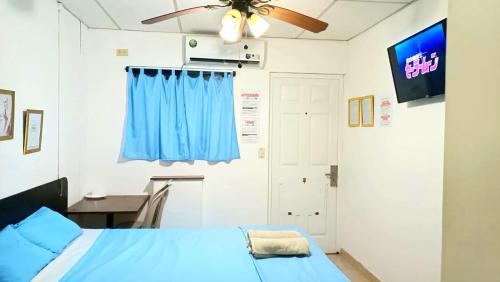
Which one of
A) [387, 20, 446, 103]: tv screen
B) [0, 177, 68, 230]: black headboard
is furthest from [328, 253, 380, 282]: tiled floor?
[0, 177, 68, 230]: black headboard

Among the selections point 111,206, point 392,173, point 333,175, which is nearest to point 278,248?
point 392,173

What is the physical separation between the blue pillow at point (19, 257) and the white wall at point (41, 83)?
13.5 inches

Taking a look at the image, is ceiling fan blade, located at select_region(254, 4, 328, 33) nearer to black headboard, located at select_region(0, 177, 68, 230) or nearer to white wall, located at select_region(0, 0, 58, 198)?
white wall, located at select_region(0, 0, 58, 198)

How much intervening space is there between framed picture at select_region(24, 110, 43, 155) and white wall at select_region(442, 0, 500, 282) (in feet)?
8.32

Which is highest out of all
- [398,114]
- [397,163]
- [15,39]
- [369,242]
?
[15,39]

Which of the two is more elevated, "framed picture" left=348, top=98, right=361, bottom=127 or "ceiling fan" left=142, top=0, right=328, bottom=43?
"ceiling fan" left=142, top=0, right=328, bottom=43

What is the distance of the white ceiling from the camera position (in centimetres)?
251

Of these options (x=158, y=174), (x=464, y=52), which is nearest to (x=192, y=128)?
(x=158, y=174)

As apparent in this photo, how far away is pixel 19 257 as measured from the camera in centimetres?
165

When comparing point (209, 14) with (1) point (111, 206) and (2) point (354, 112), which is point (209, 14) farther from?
(1) point (111, 206)

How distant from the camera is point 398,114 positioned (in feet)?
8.55

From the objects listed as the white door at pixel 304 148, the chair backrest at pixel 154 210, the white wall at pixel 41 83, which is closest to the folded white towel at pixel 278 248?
the chair backrest at pixel 154 210

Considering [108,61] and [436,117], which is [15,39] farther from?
[436,117]

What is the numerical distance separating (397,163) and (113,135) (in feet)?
9.59
